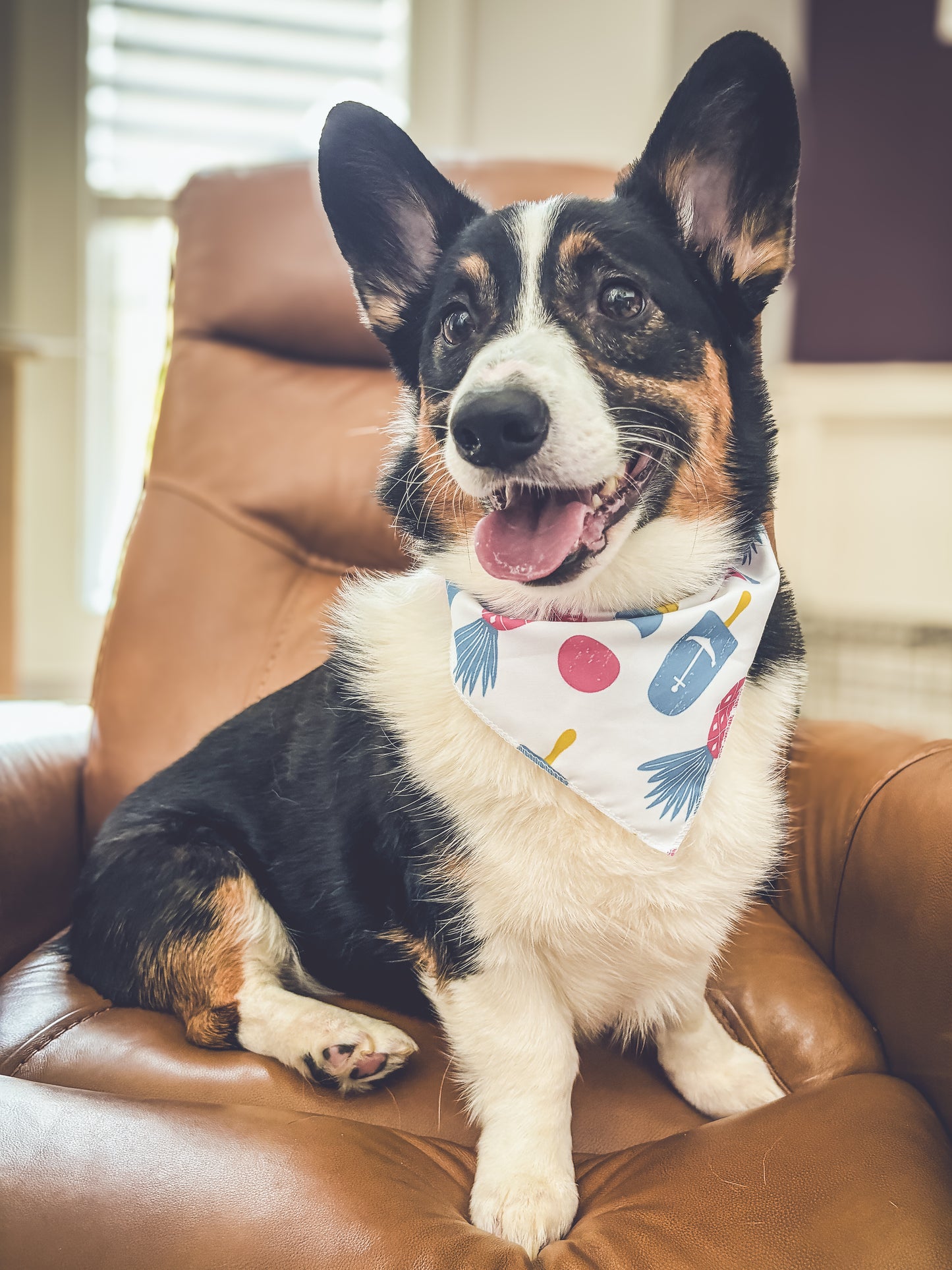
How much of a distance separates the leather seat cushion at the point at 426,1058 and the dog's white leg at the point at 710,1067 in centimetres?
2

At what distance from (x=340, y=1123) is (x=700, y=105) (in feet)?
3.62

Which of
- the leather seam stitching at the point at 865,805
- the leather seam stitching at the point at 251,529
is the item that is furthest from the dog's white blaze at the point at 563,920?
the leather seam stitching at the point at 251,529

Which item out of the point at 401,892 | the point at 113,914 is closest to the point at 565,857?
the point at 401,892

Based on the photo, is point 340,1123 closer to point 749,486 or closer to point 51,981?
point 51,981

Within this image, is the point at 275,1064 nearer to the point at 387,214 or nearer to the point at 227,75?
the point at 387,214

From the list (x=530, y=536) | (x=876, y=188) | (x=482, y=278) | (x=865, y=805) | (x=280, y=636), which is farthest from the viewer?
(x=876, y=188)

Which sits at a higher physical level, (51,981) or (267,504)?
(267,504)

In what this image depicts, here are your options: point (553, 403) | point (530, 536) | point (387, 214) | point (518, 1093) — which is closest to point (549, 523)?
point (530, 536)

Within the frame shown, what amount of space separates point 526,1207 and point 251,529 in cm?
121

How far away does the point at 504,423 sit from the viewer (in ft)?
2.96

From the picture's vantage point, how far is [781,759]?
3.92 ft

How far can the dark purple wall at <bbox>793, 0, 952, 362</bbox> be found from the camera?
296 cm

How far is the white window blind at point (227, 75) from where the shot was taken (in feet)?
9.86

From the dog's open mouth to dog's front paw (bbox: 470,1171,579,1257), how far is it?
581 mm
